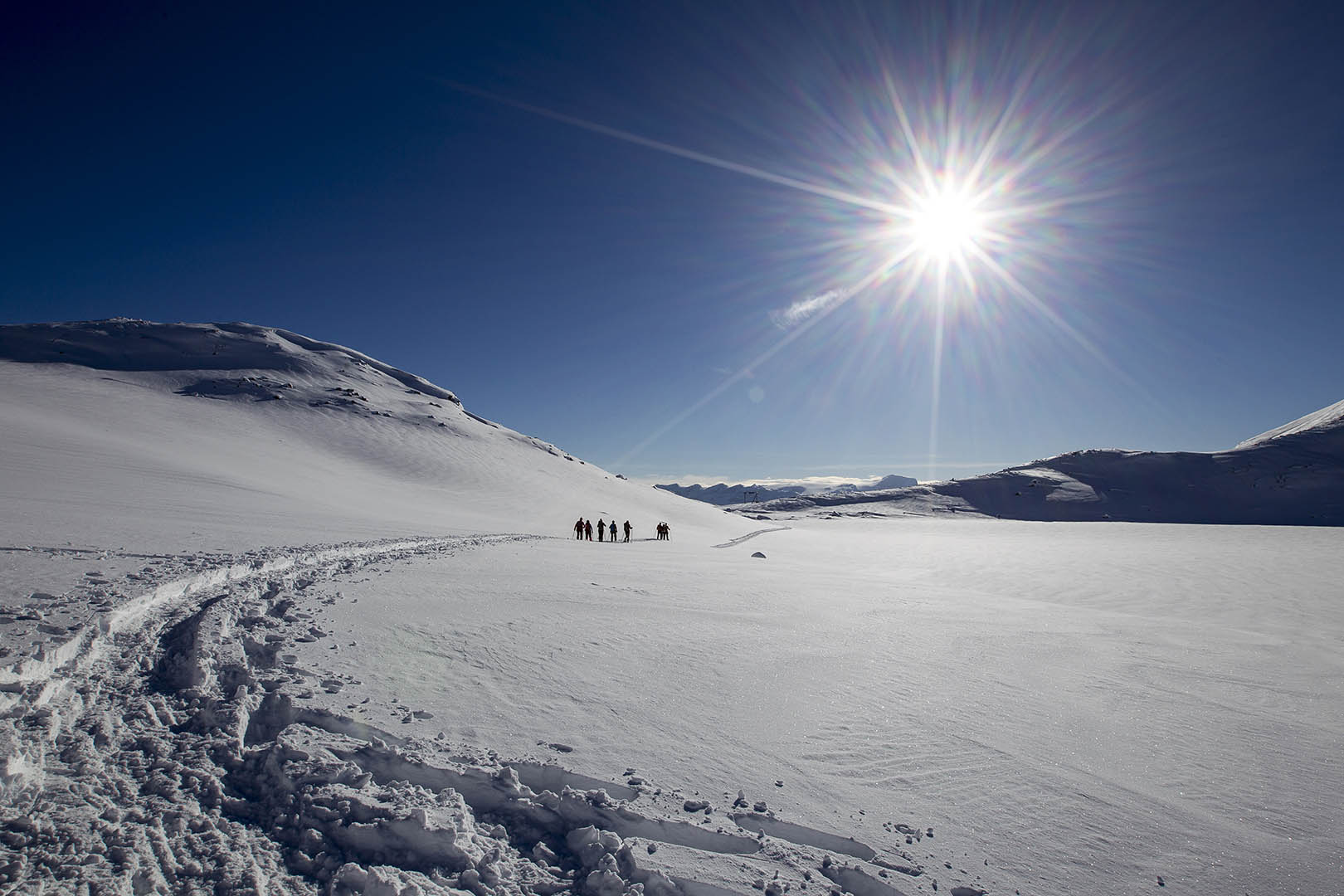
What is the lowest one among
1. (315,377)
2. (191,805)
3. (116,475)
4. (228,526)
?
(191,805)

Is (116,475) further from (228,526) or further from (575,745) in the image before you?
(575,745)

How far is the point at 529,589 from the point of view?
10.7m

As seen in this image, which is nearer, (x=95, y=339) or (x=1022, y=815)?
(x=1022, y=815)

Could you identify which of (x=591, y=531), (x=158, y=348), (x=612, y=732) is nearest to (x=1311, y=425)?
(x=591, y=531)

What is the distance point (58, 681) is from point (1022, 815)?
8.33 metres

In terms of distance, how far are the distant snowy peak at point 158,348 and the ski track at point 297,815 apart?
222 ft

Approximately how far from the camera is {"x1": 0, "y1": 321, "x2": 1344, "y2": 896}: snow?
347cm

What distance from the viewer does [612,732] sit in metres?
4.95

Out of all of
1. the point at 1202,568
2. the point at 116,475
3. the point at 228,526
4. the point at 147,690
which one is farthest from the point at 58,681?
the point at 1202,568

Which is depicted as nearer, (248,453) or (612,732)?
(612,732)

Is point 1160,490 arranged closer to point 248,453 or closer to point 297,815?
point 248,453

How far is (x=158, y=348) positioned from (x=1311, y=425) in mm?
274370

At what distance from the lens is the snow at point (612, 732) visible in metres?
3.47

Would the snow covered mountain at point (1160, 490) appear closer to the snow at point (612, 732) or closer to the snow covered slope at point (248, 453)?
the snow covered slope at point (248, 453)
